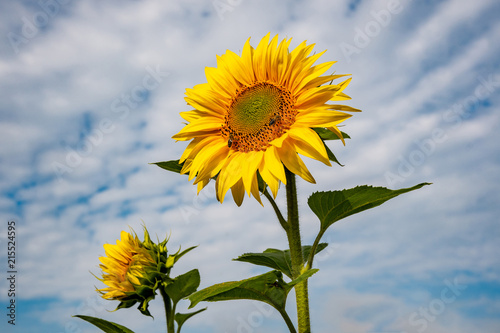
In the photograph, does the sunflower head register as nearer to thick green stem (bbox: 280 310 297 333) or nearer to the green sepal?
the green sepal

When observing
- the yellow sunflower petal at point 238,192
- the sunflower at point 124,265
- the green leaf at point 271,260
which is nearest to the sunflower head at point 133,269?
the sunflower at point 124,265

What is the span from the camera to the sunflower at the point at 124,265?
2863mm

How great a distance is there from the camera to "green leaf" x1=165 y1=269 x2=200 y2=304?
2.86 meters

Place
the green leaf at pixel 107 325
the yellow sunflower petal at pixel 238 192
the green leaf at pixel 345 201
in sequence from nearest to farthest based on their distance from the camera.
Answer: the green leaf at pixel 345 201
the yellow sunflower petal at pixel 238 192
the green leaf at pixel 107 325

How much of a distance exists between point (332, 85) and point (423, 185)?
2.29 ft

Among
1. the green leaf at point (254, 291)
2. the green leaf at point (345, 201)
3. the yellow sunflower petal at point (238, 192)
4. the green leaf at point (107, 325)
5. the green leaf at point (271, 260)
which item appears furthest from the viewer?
the green leaf at point (107, 325)

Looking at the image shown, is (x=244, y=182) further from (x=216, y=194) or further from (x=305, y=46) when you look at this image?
(x=305, y=46)

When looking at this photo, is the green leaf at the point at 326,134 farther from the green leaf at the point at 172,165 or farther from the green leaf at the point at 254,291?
the green leaf at the point at 172,165

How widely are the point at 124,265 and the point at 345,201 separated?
154 centimetres

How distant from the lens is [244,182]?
7.64 ft

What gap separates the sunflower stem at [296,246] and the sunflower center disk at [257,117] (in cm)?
28

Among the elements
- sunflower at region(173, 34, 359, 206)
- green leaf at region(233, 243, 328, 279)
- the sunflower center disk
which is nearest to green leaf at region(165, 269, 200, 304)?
green leaf at region(233, 243, 328, 279)

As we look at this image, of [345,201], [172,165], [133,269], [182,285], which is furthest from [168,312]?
[345,201]

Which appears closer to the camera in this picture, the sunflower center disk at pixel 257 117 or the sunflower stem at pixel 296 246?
the sunflower stem at pixel 296 246
